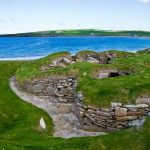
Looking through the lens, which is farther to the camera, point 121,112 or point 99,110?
point 99,110

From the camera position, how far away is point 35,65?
53281 mm

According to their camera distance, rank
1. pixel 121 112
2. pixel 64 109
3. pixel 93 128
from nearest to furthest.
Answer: pixel 121 112 → pixel 93 128 → pixel 64 109

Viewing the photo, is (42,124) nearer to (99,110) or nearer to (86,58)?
(99,110)

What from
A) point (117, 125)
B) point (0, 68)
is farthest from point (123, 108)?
point (0, 68)

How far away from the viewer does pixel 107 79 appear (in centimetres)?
3903

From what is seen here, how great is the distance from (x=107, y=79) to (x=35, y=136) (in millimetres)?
10680

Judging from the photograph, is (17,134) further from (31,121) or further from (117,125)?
(117,125)

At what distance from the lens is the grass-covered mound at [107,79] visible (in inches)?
1398

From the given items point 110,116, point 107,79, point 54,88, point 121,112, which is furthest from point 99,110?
point 54,88

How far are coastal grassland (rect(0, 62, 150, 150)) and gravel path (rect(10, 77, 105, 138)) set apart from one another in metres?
0.80

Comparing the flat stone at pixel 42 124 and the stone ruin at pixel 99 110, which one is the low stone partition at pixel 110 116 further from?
the flat stone at pixel 42 124

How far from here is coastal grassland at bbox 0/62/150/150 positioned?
2633 centimetres

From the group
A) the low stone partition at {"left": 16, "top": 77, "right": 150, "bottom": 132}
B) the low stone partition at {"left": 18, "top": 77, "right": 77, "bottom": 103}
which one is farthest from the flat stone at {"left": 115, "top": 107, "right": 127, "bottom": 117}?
the low stone partition at {"left": 18, "top": 77, "right": 77, "bottom": 103}

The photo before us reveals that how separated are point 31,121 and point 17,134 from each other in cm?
369
